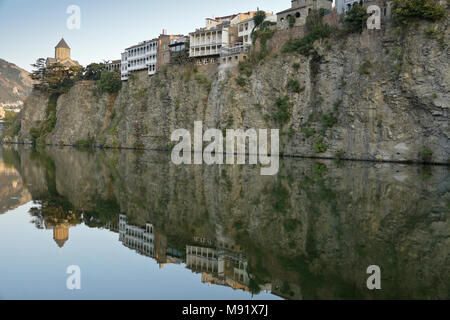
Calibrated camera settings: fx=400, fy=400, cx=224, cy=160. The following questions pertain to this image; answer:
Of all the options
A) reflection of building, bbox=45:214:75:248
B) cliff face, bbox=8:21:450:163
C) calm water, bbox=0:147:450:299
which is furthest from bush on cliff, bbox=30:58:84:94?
reflection of building, bbox=45:214:75:248

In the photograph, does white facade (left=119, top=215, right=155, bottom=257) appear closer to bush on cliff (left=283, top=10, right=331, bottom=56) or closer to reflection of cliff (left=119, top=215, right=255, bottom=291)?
reflection of cliff (left=119, top=215, right=255, bottom=291)

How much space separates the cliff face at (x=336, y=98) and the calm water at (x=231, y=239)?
17.4 m

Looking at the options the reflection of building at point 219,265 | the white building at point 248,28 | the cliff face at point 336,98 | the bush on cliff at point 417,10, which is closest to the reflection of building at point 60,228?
the reflection of building at point 219,265

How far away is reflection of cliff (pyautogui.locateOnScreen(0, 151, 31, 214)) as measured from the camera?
1668 cm

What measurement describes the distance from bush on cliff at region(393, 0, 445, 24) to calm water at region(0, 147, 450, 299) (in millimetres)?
20603

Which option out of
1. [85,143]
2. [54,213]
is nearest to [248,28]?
[85,143]

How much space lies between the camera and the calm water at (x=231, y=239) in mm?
8031

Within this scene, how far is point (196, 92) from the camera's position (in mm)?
59562

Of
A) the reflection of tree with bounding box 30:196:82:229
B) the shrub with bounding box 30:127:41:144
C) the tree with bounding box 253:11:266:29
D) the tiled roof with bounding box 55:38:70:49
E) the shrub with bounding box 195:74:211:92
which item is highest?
the tiled roof with bounding box 55:38:70:49

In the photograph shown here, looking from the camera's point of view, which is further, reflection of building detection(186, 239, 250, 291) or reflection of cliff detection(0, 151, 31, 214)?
reflection of cliff detection(0, 151, 31, 214)

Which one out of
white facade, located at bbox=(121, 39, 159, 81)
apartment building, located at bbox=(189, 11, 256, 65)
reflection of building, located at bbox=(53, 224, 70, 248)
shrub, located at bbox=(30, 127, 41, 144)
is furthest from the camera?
shrub, located at bbox=(30, 127, 41, 144)

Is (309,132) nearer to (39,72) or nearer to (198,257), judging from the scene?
(198,257)
